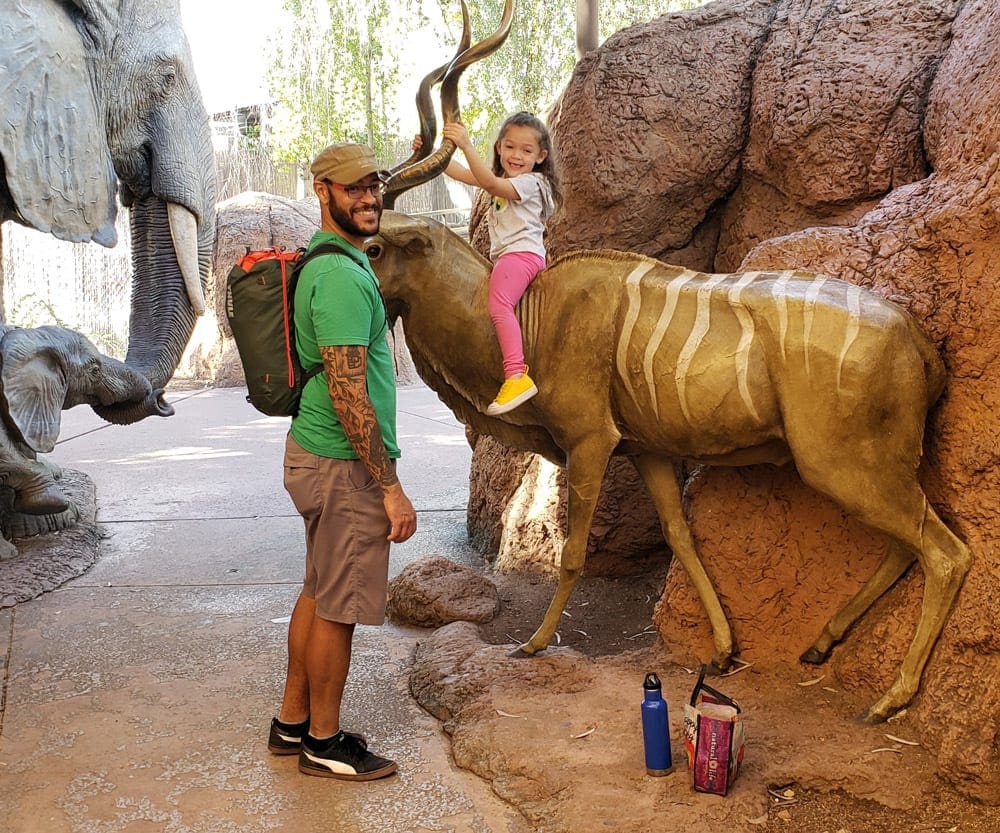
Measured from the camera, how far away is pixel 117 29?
18.9 feet

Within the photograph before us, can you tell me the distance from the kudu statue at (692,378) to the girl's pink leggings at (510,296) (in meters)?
0.06

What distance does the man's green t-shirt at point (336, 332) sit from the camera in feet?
9.74

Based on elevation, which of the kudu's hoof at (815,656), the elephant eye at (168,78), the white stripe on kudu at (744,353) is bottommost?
the kudu's hoof at (815,656)

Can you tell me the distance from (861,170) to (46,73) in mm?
4083

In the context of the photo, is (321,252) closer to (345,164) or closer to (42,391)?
(345,164)

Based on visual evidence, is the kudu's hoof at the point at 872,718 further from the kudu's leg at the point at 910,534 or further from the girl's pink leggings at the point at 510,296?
the girl's pink leggings at the point at 510,296

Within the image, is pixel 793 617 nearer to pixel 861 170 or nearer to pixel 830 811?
pixel 830 811

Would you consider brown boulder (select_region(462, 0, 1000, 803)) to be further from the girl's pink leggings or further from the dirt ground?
the girl's pink leggings

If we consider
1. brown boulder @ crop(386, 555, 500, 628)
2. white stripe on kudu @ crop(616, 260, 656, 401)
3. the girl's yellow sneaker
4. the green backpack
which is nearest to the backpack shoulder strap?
the green backpack

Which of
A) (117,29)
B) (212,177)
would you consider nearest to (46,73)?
(117,29)

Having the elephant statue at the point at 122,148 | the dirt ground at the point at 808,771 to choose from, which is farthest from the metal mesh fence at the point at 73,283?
the dirt ground at the point at 808,771

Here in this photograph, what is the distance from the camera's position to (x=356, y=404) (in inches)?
117

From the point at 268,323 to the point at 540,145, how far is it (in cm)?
140

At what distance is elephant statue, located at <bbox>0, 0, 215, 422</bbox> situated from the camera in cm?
514
